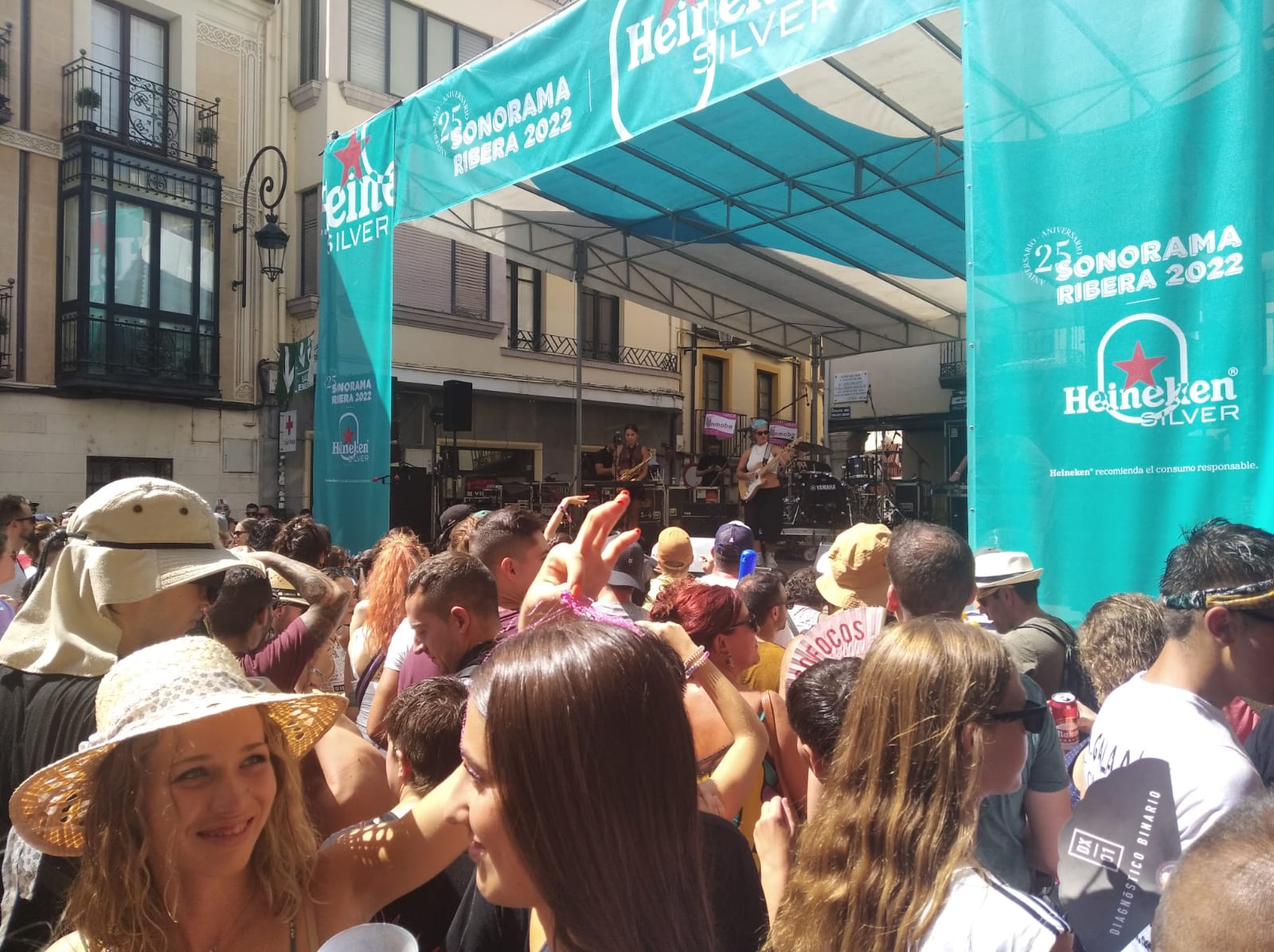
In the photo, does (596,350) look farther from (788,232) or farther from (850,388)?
(788,232)

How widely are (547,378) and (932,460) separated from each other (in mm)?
11393

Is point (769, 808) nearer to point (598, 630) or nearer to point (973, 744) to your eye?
point (973, 744)

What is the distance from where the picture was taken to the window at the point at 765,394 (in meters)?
24.7

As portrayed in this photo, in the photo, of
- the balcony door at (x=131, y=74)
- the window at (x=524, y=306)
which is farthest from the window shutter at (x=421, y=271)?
the balcony door at (x=131, y=74)

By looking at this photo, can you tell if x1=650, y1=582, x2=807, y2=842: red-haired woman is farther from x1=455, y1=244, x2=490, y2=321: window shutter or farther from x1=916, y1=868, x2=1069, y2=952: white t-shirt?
x1=455, y1=244, x2=490, y2=321: window shutter

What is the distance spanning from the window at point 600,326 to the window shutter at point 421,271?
3.61 meters

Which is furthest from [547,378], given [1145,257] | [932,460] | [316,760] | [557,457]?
[316,760]

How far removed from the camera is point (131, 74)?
51.0 ft

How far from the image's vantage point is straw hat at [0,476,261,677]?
1.96 meters

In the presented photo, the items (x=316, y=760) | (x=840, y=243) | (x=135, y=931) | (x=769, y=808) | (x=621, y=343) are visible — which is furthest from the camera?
(x=621, y=343)

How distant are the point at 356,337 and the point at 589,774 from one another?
759 cm

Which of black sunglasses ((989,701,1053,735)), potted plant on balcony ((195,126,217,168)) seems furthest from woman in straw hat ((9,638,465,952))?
potted plant on balcony ((195,126,217,168))

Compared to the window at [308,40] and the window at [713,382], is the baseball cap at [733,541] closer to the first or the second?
the window at [308,40]

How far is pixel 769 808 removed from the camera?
1.74 meters
